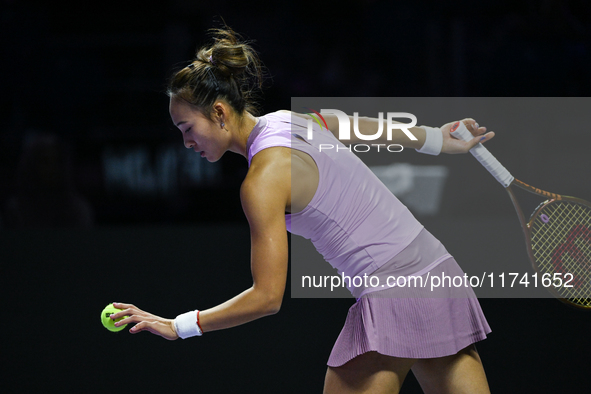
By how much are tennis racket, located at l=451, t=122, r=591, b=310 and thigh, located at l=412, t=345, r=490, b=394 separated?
1.40ft

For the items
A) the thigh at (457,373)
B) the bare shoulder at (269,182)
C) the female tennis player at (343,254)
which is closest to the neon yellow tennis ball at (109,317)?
the female tennis player at (343,254)

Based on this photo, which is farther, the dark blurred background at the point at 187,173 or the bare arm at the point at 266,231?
the dark blurred background at the point at 187,173

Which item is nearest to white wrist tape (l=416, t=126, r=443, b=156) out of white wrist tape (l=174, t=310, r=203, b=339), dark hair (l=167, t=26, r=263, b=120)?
dark hair (l=167, t=26, r=263, b=120)

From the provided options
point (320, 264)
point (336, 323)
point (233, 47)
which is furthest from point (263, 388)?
point (233, 47)

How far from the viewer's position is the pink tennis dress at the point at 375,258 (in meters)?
1.17

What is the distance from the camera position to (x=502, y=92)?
2.74m

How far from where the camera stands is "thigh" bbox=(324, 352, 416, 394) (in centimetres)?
116

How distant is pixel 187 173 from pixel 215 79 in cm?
142

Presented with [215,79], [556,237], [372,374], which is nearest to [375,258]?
[372,374]

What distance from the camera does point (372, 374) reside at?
1.16 metres

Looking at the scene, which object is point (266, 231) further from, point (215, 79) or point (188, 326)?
point (215, 79)

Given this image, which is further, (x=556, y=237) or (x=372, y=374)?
(x=556, y=237)

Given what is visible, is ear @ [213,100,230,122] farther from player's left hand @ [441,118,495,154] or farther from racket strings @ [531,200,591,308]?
racket strings @ [531,200,591,308]

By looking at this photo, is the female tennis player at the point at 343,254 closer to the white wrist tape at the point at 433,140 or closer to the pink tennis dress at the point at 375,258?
the pink tennis dress at the point at 375,258
